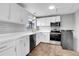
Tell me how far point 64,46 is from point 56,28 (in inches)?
42.4

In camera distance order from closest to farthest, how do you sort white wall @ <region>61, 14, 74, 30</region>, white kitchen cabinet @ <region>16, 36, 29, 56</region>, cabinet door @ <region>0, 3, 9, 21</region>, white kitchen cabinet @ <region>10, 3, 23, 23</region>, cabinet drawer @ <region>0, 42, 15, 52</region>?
cabinet drawer @ <region>0, 42, 15, 52</region> < cabinet door @ <region>0, 3, 9, 21</region> < white kitchen cabinet @ <region>16, 36, 29, 56</region> < white kitchen cabinet @ <region>10, 3, 23, 23</region> < white wall @ <region>61, 14, 74, 30</region>

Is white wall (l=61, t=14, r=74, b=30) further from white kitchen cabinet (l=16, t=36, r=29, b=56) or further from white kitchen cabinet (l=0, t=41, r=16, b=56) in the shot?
white kitchen cabinet (l=0, t=41, r=16, b=56)

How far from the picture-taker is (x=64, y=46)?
4.38 metres

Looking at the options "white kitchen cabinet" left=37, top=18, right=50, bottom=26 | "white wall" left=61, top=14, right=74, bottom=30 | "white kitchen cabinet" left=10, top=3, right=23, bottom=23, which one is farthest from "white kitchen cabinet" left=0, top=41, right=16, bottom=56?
"white wall" left=61, top=14, right=74, bottom=30

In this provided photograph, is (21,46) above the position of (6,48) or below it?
below

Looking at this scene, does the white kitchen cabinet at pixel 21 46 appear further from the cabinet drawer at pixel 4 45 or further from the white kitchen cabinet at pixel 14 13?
the white kitchen cabinet at pixel 14 13

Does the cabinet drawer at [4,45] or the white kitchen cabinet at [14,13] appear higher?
the white kitchen cabinet at [14,13]

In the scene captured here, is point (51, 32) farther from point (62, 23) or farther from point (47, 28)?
point (62, 23)

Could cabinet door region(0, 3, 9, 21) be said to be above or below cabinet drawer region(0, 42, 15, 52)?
above

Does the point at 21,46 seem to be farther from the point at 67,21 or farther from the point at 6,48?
the point at 67,21

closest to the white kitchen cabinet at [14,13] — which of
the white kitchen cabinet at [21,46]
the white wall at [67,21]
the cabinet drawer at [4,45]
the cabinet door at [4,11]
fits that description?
the cabinet door at [4,11]

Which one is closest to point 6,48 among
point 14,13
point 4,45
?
point 4,45

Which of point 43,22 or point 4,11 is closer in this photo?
point 4,11

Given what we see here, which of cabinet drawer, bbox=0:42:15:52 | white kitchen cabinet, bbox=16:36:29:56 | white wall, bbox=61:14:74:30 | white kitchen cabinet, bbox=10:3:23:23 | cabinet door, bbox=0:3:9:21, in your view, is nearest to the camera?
cabinet drawer, bbox=0:42:15:52
